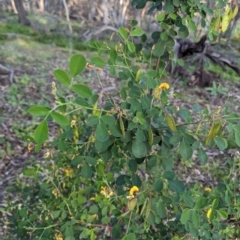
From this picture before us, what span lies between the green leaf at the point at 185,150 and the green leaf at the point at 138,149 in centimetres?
A: 10

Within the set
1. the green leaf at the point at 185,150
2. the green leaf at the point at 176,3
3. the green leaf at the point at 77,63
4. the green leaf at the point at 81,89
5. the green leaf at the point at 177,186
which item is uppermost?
the green leaf at the point at 77,63

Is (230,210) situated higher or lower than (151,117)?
lower

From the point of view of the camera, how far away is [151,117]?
103 centimetres

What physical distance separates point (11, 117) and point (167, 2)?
258 centimetres

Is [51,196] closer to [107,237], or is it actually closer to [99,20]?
[107,237]

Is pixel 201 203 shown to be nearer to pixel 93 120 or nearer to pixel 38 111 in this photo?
pixel 93 120

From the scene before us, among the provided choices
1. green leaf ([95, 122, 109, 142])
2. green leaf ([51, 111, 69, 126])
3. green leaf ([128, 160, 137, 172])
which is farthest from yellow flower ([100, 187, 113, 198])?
green leaf ([51, 111, 69, 126])

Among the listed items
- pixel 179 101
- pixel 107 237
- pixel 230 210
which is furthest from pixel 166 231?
pixel 179 101

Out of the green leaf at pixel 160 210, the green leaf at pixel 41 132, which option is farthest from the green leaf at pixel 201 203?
the green leaf at pixel 41 132

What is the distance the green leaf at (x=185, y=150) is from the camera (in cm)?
100

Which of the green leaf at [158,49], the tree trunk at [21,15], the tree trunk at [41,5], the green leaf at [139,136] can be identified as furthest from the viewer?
the tree trunk at [41,5]

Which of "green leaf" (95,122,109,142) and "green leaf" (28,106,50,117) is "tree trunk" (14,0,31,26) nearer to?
"green leaf" (95,122,109,142)

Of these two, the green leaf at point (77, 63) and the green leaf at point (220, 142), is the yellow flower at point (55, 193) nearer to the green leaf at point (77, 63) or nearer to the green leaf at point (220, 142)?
the green leaf at point (220, 142)

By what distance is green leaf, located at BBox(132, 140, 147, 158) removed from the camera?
3.26 feet
